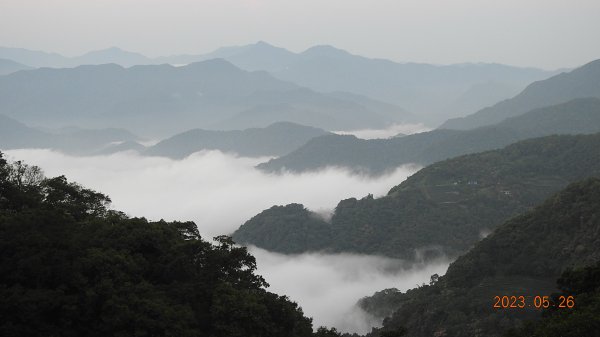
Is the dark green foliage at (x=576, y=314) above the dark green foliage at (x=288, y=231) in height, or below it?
below

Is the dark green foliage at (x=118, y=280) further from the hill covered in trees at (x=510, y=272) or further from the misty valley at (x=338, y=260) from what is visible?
the hill covered in trees at (x=510, y=272)

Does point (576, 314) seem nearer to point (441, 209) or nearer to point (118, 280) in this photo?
point (118, 280)

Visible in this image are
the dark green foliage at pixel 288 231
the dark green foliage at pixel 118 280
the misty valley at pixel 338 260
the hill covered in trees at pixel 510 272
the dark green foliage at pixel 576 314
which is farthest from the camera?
the dark green foliage at pixel 288 231

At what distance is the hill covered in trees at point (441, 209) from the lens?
10656cm

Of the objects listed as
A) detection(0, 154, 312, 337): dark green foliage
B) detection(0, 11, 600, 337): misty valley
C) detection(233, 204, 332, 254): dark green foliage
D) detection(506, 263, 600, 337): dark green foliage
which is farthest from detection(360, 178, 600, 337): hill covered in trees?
detection(233, 204, 332, 254): dark green foliage

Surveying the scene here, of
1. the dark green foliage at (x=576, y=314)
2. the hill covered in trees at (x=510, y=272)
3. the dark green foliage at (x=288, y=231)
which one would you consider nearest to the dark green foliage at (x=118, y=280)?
the dark green foliage at (x=576, y=314)

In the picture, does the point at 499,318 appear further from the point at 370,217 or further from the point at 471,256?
the point at 370,217

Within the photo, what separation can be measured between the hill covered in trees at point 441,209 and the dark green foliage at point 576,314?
67610mm

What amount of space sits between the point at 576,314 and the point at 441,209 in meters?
89.7

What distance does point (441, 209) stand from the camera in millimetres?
113312

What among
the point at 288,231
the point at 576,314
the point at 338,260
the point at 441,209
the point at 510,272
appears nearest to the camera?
the point at 576,314

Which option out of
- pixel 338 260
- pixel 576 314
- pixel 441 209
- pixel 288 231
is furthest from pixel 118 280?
pixel 441 209

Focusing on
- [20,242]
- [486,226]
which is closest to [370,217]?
[486,226]

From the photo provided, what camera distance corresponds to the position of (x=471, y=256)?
67.6 m
